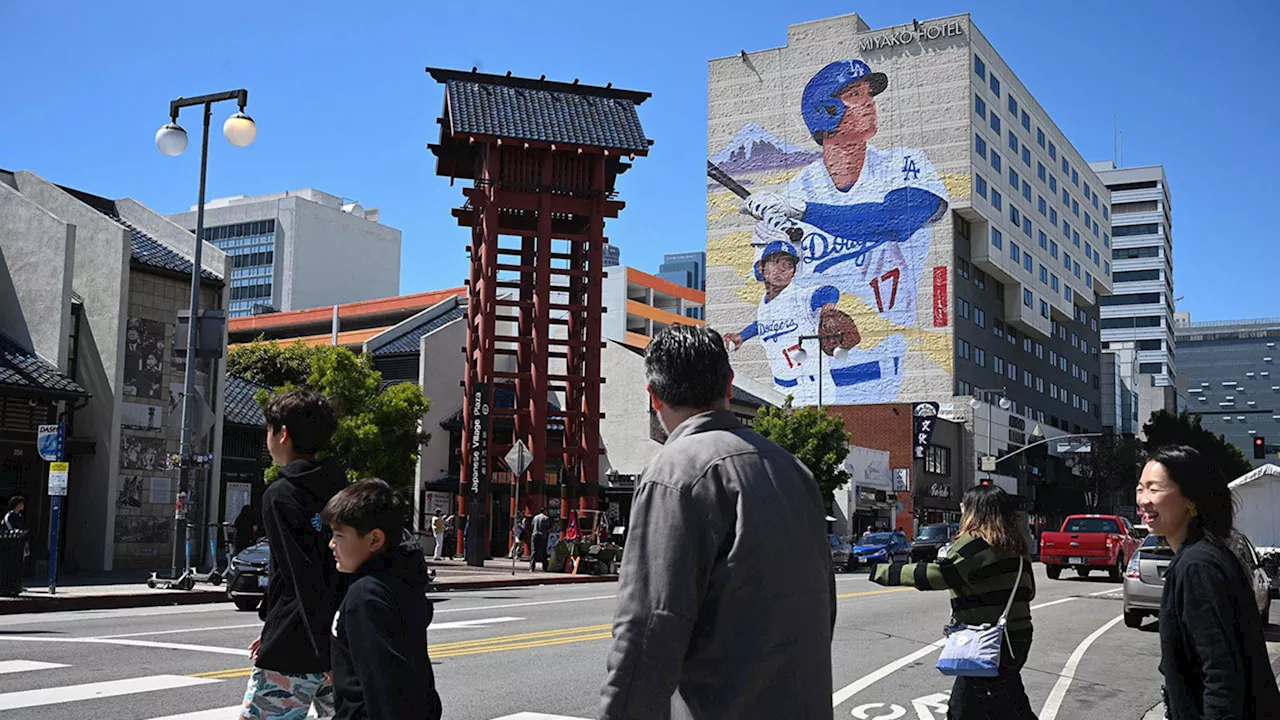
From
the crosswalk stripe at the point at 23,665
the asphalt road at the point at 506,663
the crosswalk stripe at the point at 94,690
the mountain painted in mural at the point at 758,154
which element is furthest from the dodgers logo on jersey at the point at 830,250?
the crosswalk stripe at the point at 94,690

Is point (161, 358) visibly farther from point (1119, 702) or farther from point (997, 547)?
point (997, 547)

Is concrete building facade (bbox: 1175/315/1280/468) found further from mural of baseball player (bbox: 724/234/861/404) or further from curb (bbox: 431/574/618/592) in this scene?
curb (bbox: 431/574/618/592)

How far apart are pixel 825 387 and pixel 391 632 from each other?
246ft

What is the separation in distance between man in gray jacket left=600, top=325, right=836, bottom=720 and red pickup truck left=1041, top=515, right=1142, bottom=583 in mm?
31331

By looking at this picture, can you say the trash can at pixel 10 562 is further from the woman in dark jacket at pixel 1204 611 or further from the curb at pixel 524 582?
the woman in dark jacket at pixel 1204 611

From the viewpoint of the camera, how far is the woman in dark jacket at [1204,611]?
384 cm

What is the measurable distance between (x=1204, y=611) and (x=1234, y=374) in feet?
613

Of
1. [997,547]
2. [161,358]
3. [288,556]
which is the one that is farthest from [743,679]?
[161,358]

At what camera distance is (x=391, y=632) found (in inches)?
156

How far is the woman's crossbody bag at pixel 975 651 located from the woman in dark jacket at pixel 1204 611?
5.54ft

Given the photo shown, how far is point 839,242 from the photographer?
7769 cm

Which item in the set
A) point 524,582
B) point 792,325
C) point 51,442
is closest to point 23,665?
point 51,442

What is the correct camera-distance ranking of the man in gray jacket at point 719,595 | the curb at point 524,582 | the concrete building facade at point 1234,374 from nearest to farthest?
the man in gray jacket at point 719,595, the curb at point 524,582, the concrete building facade at point 1234,374

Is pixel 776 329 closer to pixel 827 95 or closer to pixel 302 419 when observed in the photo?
pixel 827 95
